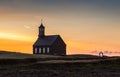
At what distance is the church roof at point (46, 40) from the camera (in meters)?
142

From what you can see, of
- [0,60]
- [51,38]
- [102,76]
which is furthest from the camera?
[51,38]

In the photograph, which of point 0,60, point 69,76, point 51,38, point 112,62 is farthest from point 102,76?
Result: point 51,38

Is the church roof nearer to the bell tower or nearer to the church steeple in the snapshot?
the bell tower

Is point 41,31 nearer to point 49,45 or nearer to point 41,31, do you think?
point 41,31

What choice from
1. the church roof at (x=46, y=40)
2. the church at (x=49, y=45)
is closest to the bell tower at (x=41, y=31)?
the church at (x=49, y=45)

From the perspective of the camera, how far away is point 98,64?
66688 mm

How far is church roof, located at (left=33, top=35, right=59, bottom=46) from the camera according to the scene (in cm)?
14175

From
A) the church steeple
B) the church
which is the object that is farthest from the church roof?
the church steeple

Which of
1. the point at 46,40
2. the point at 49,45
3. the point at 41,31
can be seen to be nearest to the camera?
the point at 49,45

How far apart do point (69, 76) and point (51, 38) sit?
10250 centimetres

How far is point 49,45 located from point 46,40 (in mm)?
4105

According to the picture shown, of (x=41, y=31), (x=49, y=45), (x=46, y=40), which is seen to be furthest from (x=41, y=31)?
(x=49, y=45)

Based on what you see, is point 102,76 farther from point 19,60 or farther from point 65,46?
point 65,46

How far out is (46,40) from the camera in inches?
5694
